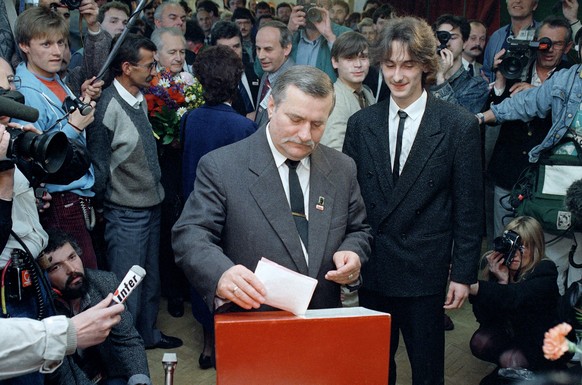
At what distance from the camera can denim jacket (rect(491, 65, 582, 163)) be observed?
4.01 m

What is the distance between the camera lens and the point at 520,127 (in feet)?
15.2

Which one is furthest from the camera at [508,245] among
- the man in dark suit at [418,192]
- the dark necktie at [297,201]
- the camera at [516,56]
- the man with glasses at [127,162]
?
the man with glasses at [127,162]

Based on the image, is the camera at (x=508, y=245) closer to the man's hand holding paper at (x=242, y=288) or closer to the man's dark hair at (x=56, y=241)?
the man's hand holding paper at (x=242, y=288)

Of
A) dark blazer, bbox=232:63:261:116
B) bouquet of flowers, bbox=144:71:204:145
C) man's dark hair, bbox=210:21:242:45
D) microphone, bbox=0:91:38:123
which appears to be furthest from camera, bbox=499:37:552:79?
microphone, bbox=0:91:38:123

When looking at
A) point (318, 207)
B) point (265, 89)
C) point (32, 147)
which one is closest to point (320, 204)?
point (318, 207)

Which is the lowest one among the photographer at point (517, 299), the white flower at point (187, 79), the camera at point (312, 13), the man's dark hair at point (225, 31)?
the photographer at point (517, 299)

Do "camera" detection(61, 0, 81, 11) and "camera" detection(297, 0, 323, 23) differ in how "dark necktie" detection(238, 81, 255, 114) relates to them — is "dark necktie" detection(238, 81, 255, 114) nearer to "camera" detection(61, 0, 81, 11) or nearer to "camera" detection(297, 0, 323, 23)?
"camera" detection(297, 0, 323, 23)

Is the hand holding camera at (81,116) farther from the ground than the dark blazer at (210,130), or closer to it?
farther from the ground

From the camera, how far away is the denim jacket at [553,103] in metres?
4.01

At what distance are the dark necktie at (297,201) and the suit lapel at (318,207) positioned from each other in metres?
0.03

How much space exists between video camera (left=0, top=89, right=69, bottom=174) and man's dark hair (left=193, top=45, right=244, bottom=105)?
1757 millimetres

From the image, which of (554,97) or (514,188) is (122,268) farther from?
(554,97)

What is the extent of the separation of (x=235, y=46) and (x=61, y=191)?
8.32 feet

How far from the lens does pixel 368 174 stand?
306cm
